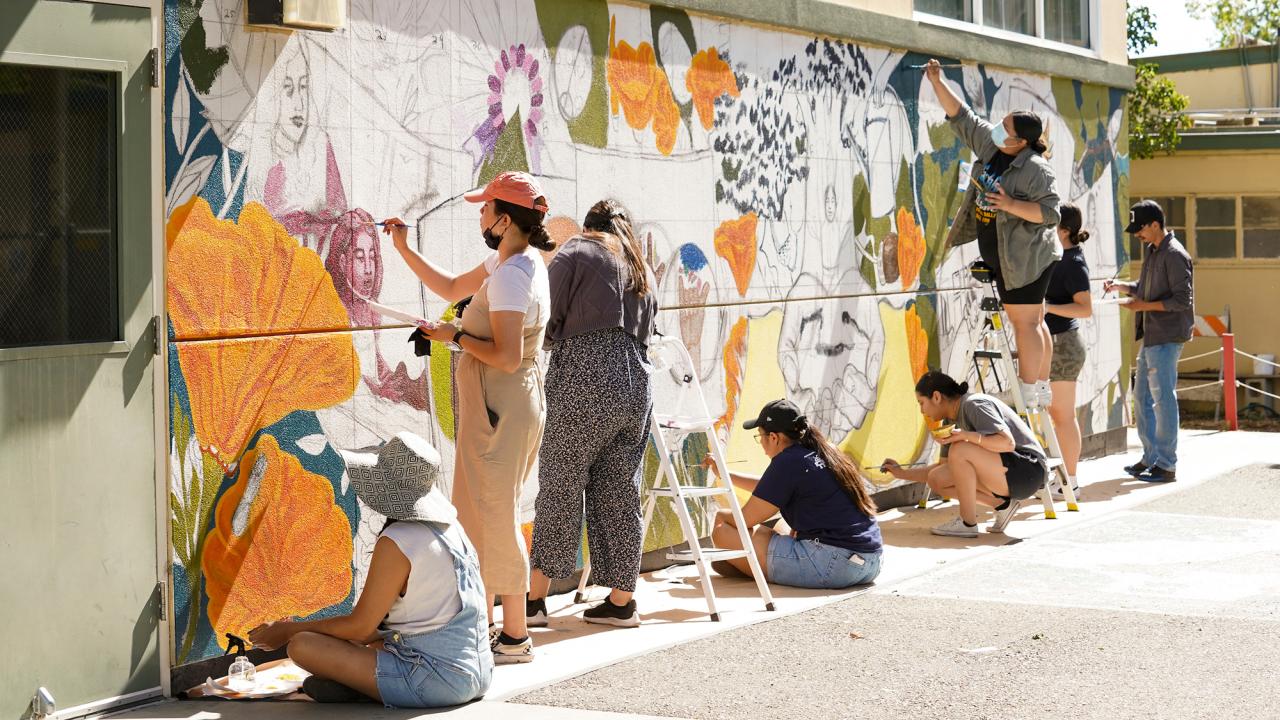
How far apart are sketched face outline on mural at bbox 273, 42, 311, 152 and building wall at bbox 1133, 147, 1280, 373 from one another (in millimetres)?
17548

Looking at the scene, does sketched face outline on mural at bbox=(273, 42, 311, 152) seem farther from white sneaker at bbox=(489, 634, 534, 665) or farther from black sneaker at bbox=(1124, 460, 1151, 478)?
black sneaker at bbox=(1124, 460, 1151, 478)

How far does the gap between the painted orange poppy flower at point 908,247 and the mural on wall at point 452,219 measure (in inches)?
0.8

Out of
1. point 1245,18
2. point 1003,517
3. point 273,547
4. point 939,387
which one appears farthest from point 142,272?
point 1245,18

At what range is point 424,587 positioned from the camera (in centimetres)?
528

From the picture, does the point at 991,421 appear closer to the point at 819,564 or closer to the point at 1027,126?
the point at 819,564

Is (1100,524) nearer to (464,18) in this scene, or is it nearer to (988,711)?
(988,711)

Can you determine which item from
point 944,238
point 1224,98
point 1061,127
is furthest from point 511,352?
point 1224,98

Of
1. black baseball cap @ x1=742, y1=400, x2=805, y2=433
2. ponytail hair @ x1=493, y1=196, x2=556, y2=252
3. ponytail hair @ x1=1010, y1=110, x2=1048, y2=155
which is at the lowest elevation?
black baseball cap @ x1=742, y1=400, x2=805, y2=433

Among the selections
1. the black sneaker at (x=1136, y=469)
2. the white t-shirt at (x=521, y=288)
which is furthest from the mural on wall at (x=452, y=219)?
the black sneaker at (x=1136, y=469)

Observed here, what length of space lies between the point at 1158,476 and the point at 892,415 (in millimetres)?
2322

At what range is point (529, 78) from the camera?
7.26 metres

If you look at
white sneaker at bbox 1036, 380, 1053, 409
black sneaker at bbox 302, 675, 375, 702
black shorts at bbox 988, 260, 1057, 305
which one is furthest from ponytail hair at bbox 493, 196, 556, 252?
white sneaker at bbox 1036, 380, 1053, 409

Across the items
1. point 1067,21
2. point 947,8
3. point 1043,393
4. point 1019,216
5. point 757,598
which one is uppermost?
point 1067,21

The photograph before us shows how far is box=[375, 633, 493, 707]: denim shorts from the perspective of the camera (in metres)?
5.30
